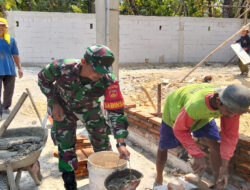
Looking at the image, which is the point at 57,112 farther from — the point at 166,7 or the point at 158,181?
the point at 166,7

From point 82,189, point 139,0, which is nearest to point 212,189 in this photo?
point 82,189

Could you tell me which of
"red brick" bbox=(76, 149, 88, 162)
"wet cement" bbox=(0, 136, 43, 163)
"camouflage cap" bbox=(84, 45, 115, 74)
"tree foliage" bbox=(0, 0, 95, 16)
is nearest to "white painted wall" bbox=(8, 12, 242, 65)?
"tree foliage" bbox=(0, 0, 95, 16)

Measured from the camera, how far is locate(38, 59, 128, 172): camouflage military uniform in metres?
2.45

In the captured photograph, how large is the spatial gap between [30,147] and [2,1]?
1262 cm

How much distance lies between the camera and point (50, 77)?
257 cm

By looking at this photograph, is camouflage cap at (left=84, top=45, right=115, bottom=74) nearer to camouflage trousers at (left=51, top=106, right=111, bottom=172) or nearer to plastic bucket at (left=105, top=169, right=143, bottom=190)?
camouflage trousers at (left=51, top=106, right=111, bottom=172)

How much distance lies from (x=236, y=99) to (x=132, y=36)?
12.5 m

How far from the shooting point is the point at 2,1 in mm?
13094

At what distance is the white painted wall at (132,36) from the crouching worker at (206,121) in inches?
446

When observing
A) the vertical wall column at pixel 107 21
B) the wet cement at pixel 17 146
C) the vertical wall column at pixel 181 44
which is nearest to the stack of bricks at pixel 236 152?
the vertical wall column at pixel 107 21

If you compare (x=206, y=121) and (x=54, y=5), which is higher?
(x=54, y=5)

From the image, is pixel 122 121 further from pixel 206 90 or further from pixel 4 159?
pixel 4 159

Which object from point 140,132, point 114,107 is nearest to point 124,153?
point 114,107

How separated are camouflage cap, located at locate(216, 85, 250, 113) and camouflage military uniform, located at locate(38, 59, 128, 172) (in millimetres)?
955
